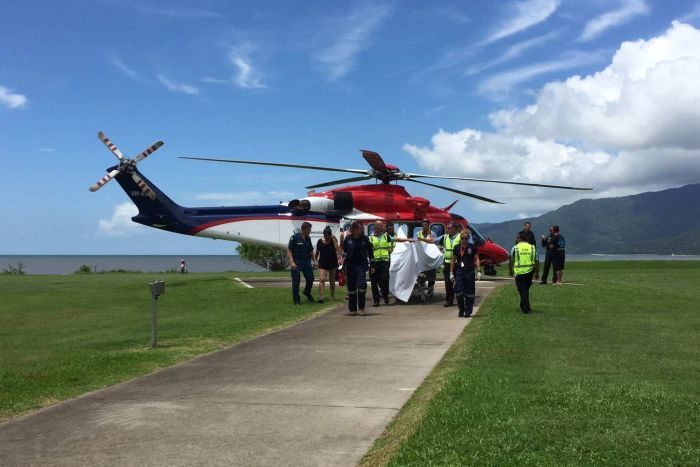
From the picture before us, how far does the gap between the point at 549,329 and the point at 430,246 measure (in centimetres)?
574

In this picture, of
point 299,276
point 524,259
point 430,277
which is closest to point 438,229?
point 430,277

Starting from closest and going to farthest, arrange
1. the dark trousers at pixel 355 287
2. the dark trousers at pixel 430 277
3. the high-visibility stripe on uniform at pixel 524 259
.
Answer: the high-visibility stripe on uniform at pixel 524 259 → the dark trousers at pixel 355 287 → the dark trousers at pixel 430 277

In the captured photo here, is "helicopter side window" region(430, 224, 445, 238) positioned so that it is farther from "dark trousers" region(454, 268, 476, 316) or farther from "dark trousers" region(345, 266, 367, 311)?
"dark trousers" region(454, 268, 476, 316)

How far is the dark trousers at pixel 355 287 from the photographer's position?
13766 mm

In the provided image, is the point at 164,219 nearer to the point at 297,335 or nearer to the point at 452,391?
the point at 297,335

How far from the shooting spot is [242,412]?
5.80 metres

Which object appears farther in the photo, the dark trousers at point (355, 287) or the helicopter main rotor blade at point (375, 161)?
the helicopter main rotor blade at point (375, 161)

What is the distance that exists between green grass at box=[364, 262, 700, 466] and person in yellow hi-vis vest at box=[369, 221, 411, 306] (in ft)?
15.5

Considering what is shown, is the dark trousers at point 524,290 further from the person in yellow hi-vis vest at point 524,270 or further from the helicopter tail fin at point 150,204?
the helicopter tail fin at point 150,204

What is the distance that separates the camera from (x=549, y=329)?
34.9 feet

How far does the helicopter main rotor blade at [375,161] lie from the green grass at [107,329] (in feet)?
17.0

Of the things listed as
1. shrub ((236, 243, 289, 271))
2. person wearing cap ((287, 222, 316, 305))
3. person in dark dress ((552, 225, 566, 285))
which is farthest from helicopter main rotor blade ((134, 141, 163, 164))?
shrub ((236, 243, 289, 271))

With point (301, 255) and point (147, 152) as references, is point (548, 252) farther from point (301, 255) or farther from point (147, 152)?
point (147, 152)

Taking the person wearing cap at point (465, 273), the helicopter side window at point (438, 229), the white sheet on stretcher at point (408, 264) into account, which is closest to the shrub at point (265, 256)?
the helicopter side window at point (438, 229)
